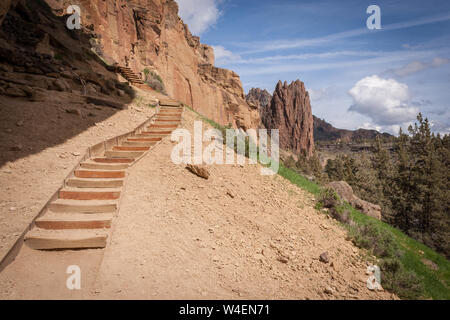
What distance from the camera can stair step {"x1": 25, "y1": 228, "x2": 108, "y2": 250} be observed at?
12.8 feet

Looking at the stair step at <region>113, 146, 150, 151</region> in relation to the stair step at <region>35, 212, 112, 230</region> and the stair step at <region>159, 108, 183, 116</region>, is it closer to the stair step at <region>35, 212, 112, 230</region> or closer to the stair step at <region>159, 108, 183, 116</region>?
the stair step at <region>35, 212, 112, 230</region>

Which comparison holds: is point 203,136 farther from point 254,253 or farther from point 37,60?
point 37,60

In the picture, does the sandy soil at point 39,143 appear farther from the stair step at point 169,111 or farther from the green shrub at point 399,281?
the green shrub at point 399,281

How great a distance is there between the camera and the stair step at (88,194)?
16.8ft

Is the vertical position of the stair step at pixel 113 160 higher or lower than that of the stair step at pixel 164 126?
lower

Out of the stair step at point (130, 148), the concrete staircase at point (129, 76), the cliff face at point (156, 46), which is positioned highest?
the cliff face at point (156, 46)

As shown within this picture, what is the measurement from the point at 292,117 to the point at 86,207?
117723 mm

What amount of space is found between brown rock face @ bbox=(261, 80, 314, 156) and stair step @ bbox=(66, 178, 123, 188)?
110957 millimetres

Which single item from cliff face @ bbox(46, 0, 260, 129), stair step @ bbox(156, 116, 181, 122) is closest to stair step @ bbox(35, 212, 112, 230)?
stair step @ bbox(156, 116, 181, 122)

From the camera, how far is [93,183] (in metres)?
5.61

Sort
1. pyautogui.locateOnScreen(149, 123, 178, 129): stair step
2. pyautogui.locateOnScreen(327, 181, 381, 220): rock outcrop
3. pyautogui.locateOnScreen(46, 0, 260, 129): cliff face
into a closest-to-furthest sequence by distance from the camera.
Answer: pyautogui.locateOnScreen(149, 123, 178, 129): stair step → pyautogui.locateOnScreen(327, 181, 381, 220): rock outcrop → pyautogui.locateOnScreen(46, 0, 260, 129): cliff face

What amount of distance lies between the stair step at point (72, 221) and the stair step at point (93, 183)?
1056 mm

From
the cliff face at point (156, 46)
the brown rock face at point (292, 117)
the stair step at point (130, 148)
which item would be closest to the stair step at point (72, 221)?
the stair step at point (130, 148)

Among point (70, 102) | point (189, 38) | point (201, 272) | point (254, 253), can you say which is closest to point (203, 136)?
point (70, 102)
